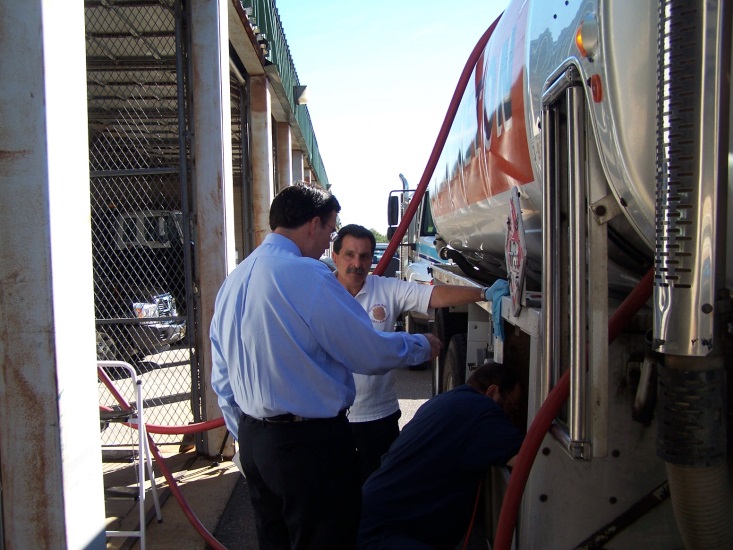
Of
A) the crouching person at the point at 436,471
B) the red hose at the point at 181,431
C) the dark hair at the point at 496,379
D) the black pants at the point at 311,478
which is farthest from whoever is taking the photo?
the red hose at the point at 181,431

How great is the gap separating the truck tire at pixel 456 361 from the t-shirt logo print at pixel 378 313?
1.08 m

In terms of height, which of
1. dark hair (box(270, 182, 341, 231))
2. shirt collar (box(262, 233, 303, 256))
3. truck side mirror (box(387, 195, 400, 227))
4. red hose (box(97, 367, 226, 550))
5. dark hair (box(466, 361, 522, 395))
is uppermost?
truck side mirror (box(387, 195, 400, 227))

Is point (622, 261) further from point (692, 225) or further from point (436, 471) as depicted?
point (436, 471)

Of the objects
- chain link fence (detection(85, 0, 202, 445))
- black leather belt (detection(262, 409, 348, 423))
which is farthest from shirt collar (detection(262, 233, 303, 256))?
chain link fence (detection(85, 0, 202, 445))

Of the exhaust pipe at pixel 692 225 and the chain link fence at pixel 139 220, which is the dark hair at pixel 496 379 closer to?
the exhaust pipe at pixel 692 225

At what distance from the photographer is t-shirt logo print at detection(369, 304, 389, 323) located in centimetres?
366

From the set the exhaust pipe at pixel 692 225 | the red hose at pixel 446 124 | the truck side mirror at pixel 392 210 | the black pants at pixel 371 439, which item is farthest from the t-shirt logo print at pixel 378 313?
the truck side mirror at pixel 392 210

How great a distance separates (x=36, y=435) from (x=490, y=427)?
194cm

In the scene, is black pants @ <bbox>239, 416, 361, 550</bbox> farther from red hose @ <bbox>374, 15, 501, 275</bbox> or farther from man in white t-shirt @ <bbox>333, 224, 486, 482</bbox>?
red hose @ <bbox>374, 15, 501, 275</bbox>

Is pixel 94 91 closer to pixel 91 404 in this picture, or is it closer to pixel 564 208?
pixel 91 404

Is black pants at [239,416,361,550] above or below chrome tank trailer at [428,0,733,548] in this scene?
below

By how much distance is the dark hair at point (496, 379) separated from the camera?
281 centimetres

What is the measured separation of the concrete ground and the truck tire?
1.72m

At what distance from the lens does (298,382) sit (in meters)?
2.36
